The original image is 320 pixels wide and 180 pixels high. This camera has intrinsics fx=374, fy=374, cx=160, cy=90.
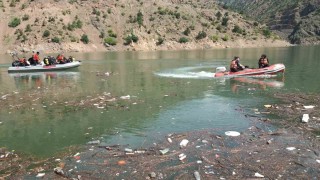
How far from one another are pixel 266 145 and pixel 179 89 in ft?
34.7

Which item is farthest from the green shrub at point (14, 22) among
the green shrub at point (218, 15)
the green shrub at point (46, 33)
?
the green shrub at point (218, 15)

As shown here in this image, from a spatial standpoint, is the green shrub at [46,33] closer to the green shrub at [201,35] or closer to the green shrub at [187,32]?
the green shrub at [187,32]

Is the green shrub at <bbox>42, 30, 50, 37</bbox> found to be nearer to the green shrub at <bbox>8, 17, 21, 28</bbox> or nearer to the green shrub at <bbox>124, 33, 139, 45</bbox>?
the green shrub at <bbox>8, 17, 21, 28</bbox>

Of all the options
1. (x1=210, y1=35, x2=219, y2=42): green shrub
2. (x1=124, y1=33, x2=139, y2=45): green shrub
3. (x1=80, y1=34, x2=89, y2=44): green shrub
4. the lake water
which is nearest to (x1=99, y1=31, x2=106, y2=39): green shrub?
(x1=80, y1=34, x2=89, y2=44): green shrub

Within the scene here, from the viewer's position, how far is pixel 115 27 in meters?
84.4

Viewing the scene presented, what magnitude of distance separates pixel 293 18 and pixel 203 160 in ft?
528

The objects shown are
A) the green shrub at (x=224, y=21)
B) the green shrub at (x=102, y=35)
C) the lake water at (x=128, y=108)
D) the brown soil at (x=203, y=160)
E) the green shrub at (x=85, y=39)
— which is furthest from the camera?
the green shrub at (x=224, y=21)

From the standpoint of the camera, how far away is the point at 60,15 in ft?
268

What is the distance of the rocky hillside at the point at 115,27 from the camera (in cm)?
7456

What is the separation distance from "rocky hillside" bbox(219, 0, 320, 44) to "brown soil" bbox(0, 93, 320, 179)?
114 metres

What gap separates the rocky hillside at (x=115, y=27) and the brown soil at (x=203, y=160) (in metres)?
63.8

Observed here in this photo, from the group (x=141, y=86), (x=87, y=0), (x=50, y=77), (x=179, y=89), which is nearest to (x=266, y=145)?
(x=179, y=89)

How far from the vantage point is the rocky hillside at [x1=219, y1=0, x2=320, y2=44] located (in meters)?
131

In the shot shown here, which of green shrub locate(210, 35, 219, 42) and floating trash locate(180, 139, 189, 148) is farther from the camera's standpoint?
green shrub locate(210, 35, 219, 42)
